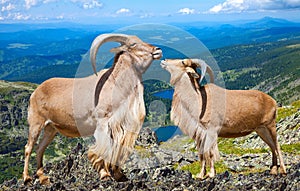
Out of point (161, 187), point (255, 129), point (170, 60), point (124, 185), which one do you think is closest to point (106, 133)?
point (124, 185)

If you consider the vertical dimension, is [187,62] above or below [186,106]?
above

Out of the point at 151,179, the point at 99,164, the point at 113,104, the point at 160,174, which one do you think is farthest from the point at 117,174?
the point at 113,104

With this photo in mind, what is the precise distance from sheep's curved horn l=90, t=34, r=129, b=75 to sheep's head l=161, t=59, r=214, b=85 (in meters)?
2.38

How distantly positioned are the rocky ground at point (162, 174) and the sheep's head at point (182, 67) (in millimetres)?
2437

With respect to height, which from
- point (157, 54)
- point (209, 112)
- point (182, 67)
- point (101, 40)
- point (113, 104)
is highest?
point (101, 40)

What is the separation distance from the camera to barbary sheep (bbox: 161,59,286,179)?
13.7 metres

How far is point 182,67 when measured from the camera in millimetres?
13719

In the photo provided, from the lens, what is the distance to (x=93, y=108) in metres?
11.4

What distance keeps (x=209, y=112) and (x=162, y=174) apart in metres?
2.89

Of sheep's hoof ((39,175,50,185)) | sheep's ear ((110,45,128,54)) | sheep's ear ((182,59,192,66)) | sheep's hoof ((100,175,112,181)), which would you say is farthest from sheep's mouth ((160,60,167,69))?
sheep's hoof ((39,175,50,185))

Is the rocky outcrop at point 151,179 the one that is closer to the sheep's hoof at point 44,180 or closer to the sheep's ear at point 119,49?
the sheep's hoof at point 44,180

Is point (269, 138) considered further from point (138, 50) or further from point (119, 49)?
point (119, 49)

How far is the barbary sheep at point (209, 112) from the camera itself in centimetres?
1366

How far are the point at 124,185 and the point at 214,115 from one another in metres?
4.60
